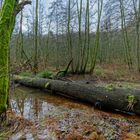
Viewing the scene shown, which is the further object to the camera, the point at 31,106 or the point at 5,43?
the point at 31,106

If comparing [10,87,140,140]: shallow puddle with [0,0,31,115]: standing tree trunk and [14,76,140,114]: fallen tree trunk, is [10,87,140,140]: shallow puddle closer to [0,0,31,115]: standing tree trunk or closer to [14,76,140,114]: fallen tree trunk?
[14,76,140,114]: fallen tree trunk

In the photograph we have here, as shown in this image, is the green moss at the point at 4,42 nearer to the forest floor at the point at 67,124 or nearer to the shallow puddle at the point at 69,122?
the forest floor at the point at 67,124

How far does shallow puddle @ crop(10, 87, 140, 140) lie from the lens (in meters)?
5.64

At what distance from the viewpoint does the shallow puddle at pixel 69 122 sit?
5.64 meters

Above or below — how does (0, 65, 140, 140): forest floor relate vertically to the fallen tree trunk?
below

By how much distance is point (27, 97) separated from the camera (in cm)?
1110

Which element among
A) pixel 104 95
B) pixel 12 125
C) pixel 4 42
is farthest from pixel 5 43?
pixel 104 95

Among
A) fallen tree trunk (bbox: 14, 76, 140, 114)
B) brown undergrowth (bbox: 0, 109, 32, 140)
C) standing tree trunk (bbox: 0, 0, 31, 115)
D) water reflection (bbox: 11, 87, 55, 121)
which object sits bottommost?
water reflection (bbox: 11, 87, 55, 121)

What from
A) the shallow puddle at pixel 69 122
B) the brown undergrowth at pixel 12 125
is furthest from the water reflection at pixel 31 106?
the brown undergrowth at pixel 12 125

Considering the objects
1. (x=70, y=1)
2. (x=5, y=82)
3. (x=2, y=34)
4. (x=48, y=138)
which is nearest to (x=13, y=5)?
(x=2, y=34)

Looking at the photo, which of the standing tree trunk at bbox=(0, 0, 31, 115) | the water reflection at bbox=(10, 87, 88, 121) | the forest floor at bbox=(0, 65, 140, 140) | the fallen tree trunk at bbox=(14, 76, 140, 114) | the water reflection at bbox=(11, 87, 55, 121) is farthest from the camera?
the water reflection at bbox=(10, 87, 88, 121)

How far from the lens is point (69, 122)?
6750mm

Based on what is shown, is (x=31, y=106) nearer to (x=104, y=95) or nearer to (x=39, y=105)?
(x=39, y=105)

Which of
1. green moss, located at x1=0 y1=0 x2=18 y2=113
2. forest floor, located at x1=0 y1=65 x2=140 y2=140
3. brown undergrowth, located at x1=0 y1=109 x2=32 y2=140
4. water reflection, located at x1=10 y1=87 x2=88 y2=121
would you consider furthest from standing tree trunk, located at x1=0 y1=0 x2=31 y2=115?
water reflection, located at x1=10 y1=87 x2=88 y2=121
